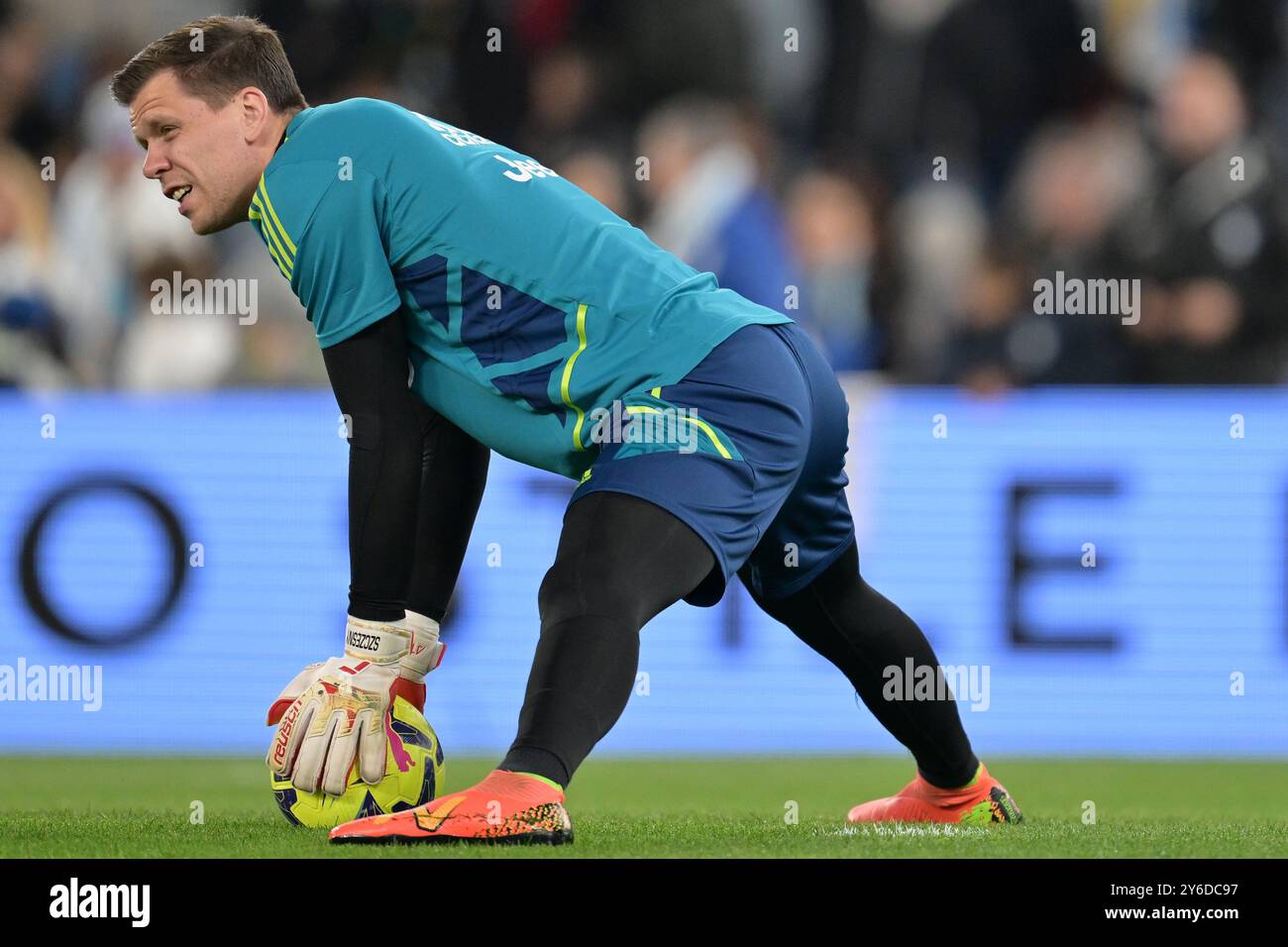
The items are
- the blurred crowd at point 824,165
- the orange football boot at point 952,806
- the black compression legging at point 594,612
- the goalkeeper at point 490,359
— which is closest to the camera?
the black compression legging at point 594,612

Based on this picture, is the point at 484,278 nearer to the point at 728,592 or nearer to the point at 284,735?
the point at 284,735

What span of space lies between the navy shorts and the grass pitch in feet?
2.29

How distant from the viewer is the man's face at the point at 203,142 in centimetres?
417

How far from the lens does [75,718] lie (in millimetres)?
7891

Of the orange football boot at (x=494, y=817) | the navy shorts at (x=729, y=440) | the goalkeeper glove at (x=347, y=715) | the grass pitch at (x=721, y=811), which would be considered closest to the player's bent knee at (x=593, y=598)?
the navy shorts at (x=729, y=440)

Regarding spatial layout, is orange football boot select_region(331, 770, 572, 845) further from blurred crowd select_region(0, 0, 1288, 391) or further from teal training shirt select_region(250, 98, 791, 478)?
blurred crowd select_region(0, 0, 1288, 391)

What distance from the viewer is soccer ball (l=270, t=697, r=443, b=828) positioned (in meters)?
4.33

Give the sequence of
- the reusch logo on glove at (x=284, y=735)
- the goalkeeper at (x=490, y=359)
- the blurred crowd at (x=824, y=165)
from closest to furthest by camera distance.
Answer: the goalkeeper at (x=490, y=359) → the reusch logo on glove at (x=284, y=735) → the blurred crowd at (x=824, y=165)

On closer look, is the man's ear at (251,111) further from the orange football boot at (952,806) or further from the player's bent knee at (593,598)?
the orange football boot at (952,806)

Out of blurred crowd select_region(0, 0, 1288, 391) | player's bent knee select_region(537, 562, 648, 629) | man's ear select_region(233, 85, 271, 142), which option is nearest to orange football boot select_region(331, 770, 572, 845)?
player's bent knee select_region(537, 562, 648, 629)

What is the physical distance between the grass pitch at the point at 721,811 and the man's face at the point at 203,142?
143cm

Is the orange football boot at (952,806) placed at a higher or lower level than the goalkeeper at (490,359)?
lower

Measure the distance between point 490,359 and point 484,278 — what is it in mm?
172
